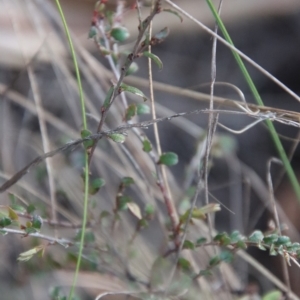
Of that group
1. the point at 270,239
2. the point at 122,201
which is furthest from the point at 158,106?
the point at 270,239

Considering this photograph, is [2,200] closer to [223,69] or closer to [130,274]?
[130,274]

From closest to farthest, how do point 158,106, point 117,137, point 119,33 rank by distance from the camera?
1. point 117,137
2. point 119,33
3. point 158,106

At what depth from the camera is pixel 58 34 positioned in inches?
43.5

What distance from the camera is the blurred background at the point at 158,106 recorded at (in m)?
0.87

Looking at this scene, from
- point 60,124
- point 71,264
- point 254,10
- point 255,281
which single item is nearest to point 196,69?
point 254,10

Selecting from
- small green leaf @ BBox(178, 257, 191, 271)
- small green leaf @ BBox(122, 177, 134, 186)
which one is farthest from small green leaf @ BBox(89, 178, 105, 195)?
small green leaf @ BBox(178, 257, 191, 271)

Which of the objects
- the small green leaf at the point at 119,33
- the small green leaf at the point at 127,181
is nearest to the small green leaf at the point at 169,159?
the small green leaf at the point at 127,181

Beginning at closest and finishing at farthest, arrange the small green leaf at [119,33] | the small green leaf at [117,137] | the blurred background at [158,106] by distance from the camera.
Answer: the small green leaf at [117,137]
the small green leaf at [119,33]
the blurred background at [158,106]

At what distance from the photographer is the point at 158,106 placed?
3.16 feet

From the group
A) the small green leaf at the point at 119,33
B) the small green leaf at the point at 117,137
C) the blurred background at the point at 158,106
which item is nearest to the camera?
the small green leaf at the point at 117,137

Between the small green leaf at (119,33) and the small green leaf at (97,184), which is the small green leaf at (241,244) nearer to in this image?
the small green leaf at (97,184)

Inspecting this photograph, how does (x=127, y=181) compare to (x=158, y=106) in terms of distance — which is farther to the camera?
(x=158, y=106)

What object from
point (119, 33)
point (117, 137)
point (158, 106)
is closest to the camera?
point (117, 137)

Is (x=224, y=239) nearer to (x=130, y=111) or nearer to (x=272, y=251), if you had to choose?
(x=272, y=251)
